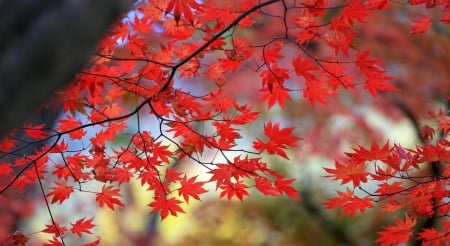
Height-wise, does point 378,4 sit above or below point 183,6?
below

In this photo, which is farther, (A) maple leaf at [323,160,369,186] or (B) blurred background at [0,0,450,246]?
(B) blurred background at [0,0,450,246]

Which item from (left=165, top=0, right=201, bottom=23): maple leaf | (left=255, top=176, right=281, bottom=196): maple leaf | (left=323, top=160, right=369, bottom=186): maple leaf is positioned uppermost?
(left=165, top=0, right=201, bottom=23): maple leaf

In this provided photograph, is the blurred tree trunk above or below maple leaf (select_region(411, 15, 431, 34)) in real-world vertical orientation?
below

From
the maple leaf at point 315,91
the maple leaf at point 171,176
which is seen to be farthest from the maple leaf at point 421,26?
the maple leaf at point 171,176

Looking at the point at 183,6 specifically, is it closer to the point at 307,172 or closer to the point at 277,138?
the point at 277,138

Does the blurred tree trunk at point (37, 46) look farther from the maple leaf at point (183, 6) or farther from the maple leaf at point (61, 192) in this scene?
the maple leaf at point (61, 192)

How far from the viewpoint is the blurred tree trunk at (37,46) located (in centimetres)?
106

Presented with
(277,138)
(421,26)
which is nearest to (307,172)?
(421,26)

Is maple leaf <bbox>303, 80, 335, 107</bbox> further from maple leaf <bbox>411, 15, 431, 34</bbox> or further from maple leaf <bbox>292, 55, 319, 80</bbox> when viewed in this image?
maple leaf <bbox>411, 15, 431, 34</bbox>

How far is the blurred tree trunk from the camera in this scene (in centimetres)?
106

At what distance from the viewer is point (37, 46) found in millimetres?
1058

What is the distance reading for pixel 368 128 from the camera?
593 cm

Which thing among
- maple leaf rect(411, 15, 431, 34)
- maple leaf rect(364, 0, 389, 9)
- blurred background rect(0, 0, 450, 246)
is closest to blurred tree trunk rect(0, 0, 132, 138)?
maple leaf rect(364, 0, 389, 9)

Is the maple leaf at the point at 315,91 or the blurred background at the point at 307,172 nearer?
the maple leaf at the point at 315,91
